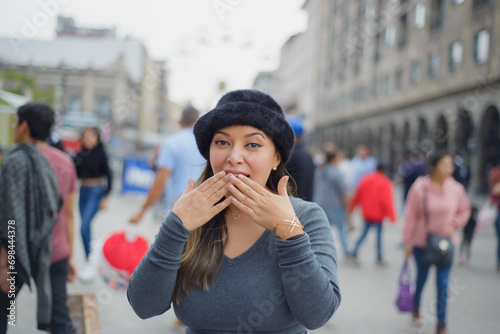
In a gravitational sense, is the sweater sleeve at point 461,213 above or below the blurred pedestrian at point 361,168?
below

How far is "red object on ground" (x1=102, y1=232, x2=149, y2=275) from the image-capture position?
12.0 feet

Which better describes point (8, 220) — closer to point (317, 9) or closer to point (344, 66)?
point (344, 66)

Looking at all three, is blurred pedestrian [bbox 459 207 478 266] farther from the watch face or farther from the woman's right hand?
the woman's right hand

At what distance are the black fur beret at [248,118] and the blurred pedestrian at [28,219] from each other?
1.71 m

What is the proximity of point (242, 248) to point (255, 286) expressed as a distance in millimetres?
161

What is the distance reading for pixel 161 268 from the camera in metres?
1.48

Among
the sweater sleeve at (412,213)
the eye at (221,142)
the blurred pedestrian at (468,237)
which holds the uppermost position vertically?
the eye at (221,142)

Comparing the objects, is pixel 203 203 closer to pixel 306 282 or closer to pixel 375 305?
pixel 306 282

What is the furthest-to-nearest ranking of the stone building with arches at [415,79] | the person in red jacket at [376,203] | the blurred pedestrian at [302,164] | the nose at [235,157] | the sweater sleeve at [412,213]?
the stone building with arches at [415,79]
the person in red jacket at [376,203]
the sweater sleeve at [412,213]
the blurred pedestrian at [302,164]
the nose at [235,157]

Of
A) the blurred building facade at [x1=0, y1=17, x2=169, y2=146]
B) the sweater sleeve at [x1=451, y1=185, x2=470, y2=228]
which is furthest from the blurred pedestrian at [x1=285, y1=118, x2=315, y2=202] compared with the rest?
the blurred building facade at [x1=0, y1=17, x2=169, y2=146]

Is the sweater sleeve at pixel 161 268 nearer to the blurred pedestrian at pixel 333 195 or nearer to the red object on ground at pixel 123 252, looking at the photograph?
the red object on ground at pixel 123 252

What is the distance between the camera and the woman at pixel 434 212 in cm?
471

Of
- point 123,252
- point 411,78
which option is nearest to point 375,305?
point 123,252

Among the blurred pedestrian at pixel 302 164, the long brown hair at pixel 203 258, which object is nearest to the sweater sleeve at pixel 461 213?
the blurred pedestrian at pixel 302 164
